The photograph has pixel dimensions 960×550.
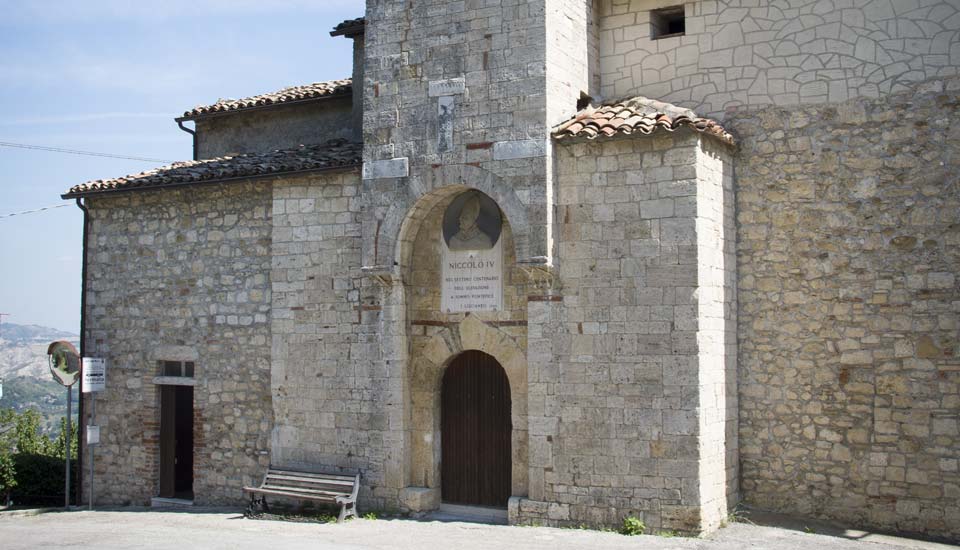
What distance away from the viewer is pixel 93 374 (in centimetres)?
1371

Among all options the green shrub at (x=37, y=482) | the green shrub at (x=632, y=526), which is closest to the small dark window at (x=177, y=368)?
the green shrub at (x=37, y=482)

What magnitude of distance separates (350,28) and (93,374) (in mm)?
6384

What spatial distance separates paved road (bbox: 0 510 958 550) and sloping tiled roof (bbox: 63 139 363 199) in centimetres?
450

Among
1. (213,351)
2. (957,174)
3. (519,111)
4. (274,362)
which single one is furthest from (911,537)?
(213,351)

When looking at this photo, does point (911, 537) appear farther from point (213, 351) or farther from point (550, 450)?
point (213, 351)

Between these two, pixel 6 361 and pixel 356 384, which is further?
pixel 6 361

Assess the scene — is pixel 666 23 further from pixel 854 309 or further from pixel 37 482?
pixel 37 482

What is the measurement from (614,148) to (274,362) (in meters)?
5.30

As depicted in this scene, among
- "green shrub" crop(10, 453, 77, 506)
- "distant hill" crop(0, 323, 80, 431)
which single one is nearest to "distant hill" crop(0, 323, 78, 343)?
"distant hill" crop(0, 323, 80, 431)

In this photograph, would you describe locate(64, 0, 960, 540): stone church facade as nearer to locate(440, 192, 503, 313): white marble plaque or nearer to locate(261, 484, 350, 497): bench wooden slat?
locate(440, 192, 503, 313): white marble plaque

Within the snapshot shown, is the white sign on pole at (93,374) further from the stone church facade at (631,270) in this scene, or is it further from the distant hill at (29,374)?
the distant hill at (29,374)

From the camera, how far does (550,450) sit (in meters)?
10.8

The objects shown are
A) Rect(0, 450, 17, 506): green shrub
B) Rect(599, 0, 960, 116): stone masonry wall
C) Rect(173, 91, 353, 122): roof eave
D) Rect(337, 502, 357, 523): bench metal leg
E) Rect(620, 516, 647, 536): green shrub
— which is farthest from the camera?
Rect(173, 91, 353, 122): roof eave

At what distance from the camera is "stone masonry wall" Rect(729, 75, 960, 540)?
1040 centimetres
